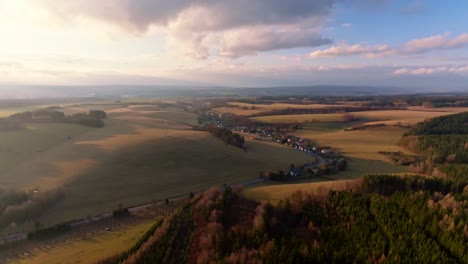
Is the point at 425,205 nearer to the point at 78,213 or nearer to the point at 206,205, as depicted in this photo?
the point at 206,205

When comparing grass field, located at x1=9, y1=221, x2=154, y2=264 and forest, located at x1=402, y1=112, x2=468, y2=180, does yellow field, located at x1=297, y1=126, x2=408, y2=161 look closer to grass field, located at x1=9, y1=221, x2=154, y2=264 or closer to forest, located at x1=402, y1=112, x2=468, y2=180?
forest, located at x1=402, y1=112, x2=468, y2=180

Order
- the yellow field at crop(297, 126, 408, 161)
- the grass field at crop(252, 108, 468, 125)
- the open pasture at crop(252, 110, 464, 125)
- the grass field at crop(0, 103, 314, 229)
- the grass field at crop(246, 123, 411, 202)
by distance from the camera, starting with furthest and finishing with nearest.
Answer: the grass field at crop(252, 108, 468, 125)
the open pasture at crop(252, 110, 464, 125)
the yellow field at crop(297, 126, 408, 161)
the grass field at crop(0, 103, 314, 229)
the grass field at crop(246, 123, 411, 202)

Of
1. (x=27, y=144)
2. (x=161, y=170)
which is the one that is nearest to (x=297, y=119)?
(x=161, y=170)

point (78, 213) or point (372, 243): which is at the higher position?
point (372, 243)

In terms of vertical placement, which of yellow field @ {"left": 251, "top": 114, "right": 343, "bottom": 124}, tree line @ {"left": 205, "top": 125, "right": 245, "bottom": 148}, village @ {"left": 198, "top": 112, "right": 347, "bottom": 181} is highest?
yellow field @ {"left": 251, "top": 114, "right": 343, "bottom": 124}

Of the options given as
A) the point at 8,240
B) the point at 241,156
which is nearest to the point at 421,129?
the point at 241,156

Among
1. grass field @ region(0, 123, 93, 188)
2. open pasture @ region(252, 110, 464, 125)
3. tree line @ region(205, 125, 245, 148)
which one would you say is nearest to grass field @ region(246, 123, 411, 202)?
open pasture @ region(252, 110, 464, 125)
